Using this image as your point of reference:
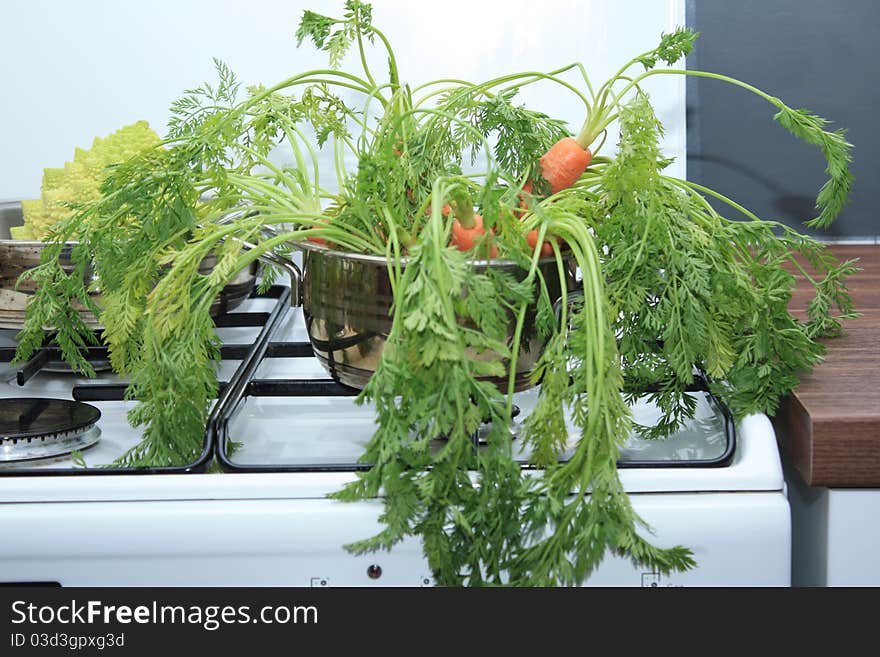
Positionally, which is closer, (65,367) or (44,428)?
(44,428)

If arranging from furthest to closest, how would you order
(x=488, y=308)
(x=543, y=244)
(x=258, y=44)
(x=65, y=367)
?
(x=258, y=44) → (x=65, y=367) → (x=543, y=244) → (x=488, y=308)

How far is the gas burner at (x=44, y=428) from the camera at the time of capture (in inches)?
25.6

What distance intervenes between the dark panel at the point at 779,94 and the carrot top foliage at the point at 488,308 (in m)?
0.39

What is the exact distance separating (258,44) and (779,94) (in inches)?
26.3

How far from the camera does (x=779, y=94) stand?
117 cm

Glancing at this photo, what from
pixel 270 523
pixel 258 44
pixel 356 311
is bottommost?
pixel 270 523

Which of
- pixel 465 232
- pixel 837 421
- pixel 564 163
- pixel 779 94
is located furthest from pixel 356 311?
pixel 779 94

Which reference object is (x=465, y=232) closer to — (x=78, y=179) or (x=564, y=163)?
(x=564, y=163)

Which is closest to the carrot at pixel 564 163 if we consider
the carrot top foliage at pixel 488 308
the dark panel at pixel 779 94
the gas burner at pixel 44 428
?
the carrot top foliage at pixel 488 308

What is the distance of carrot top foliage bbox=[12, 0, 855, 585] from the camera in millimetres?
541

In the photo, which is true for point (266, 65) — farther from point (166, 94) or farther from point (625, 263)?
point (625, 263)

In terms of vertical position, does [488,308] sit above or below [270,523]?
above

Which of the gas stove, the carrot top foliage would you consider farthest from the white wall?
the gas stove
